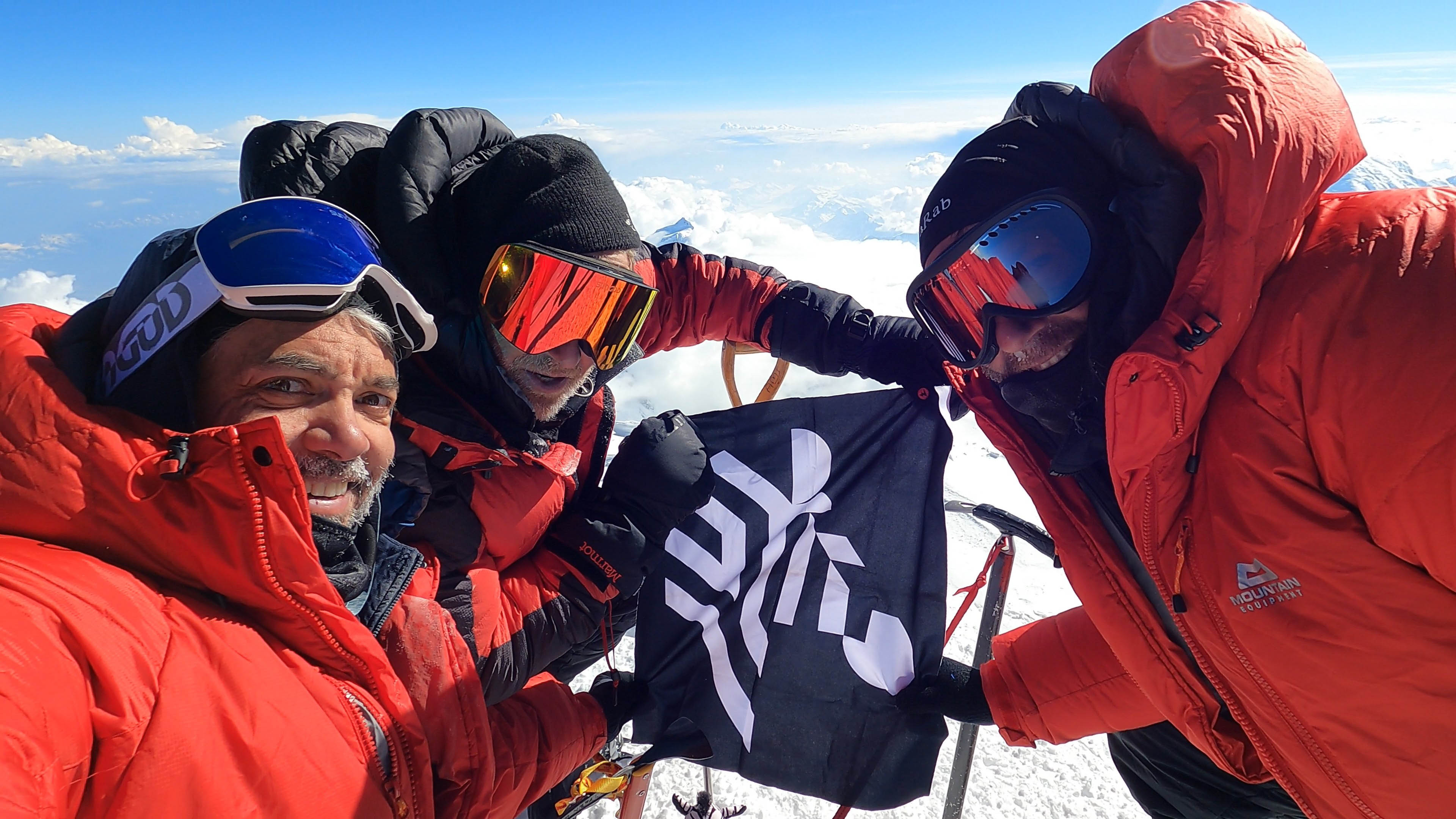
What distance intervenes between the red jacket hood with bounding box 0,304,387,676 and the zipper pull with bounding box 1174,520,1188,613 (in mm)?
1953

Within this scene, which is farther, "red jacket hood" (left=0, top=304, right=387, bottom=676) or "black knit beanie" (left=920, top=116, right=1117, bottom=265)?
"black knit beanie" (left=920, top=116, right=1117, bottom=265)

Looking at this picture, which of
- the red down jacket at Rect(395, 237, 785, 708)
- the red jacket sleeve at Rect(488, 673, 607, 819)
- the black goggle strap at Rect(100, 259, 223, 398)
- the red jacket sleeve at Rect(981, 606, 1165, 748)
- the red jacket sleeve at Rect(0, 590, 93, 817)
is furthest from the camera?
the red jacket sleeve at Rect(981, 606, 1165, 748)

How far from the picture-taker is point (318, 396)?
1.49 metres

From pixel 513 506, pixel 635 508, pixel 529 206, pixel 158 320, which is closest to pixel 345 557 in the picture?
pixel 158 320

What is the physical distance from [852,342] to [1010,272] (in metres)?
0.89

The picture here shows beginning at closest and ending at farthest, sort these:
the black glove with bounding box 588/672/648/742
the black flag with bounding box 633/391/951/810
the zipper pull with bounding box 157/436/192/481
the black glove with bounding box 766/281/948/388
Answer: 1. the zipper pull with bounding box 157/436/192/481
2. the black glove with bounding box 588/672/648/742
3. the black flag with bounding box 633/391/951/810
4. the black glove with bounding box 766/281/948/388

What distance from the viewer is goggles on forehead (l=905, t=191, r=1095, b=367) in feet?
6.74

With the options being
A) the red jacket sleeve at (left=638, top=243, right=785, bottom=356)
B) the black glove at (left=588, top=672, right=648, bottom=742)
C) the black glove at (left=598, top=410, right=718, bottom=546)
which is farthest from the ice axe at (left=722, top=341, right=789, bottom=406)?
the black glove at (left=588, top=672, right=648, bottom=742)

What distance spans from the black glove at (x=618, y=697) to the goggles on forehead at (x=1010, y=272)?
1874 millimetres

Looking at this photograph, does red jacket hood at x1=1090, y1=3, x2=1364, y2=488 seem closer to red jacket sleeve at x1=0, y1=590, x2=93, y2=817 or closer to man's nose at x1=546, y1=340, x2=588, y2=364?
man's nose at x1=546, y1=340, x2=588, y2=364

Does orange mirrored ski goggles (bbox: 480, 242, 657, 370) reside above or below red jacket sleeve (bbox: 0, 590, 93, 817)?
above

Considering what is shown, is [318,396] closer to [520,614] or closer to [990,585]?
[520,614]

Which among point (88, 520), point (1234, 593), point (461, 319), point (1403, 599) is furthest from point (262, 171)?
point (1403, 599)

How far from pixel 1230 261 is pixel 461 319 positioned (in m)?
2.16
